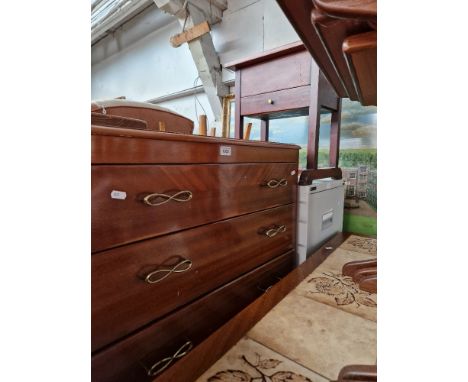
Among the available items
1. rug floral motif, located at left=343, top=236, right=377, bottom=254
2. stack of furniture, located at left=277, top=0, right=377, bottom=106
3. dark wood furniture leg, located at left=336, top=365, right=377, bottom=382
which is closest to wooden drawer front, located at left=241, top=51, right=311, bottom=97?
stack of furniture, located at left=277, top=0, right=377, bottom=106

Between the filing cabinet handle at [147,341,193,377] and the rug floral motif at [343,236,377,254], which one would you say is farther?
the rug floral motif at [343,236,377,254]

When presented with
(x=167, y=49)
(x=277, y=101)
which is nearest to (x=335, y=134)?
(x=277, y=101)

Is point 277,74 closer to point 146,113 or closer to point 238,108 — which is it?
point 238,108

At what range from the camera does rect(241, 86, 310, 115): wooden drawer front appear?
1.36 m

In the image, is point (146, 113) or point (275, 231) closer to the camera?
point (146, 113)

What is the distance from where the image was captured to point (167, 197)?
2.19 ft

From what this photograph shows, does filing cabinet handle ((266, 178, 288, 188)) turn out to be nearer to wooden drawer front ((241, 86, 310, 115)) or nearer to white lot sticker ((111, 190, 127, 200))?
wooden drawer front ((241, 86, 310, 115))

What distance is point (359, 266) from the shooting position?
73 cm

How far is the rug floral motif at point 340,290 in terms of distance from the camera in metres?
0.93

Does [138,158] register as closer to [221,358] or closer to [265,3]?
[221,358]

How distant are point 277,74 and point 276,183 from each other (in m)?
0.66
